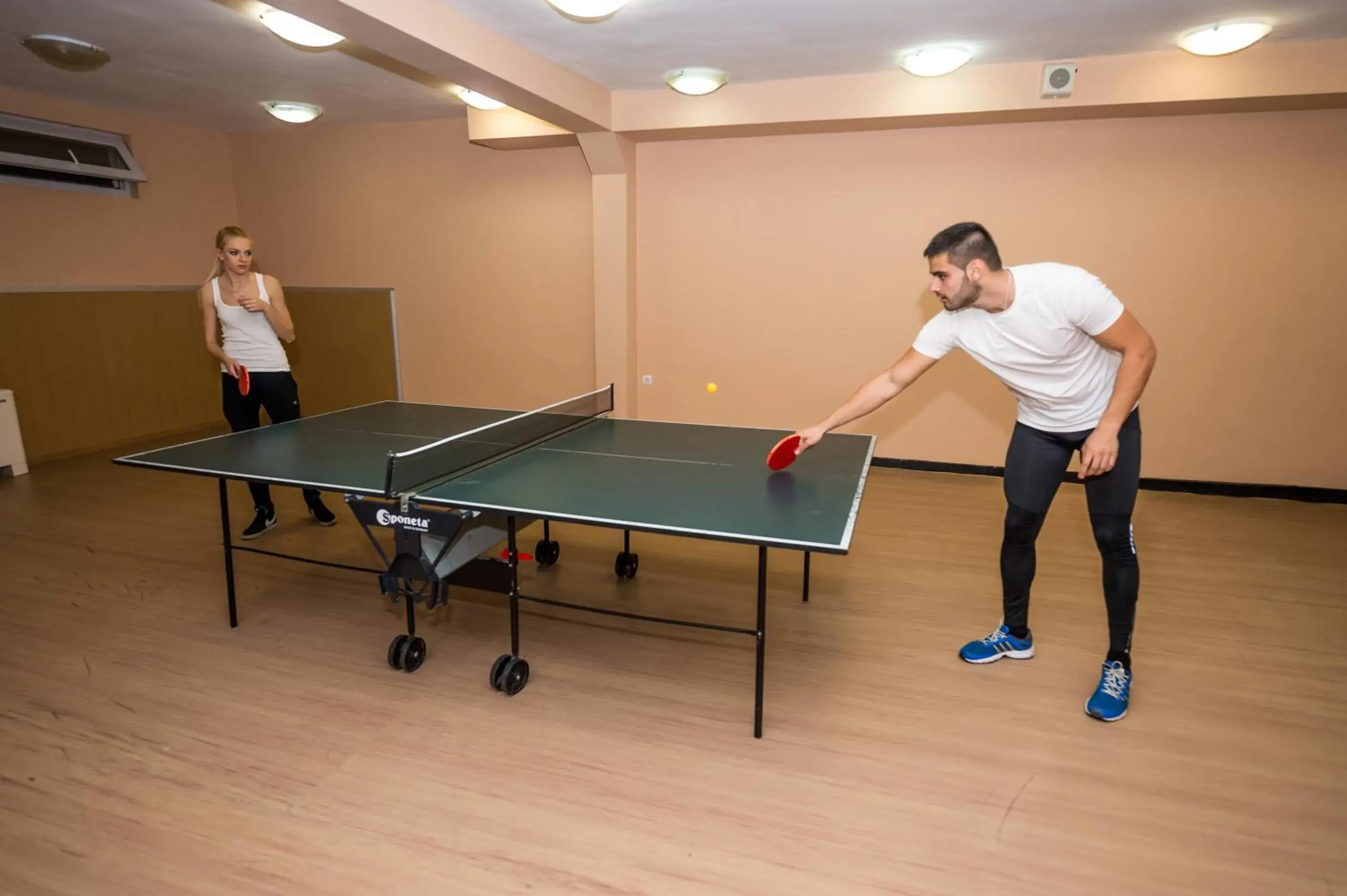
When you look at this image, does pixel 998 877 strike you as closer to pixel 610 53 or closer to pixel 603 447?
pixel 603 447

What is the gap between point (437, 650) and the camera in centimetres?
289

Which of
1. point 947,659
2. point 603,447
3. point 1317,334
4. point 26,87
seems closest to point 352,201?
point 26,87

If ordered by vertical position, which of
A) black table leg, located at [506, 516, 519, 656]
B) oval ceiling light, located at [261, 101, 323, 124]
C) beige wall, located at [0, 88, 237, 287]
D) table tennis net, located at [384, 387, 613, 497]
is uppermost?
oval ceiling light, located at [261, 101, 323, 124]

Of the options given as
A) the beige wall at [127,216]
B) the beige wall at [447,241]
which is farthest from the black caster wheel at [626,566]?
the beige wall at [127,216]

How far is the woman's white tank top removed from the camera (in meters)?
3.71

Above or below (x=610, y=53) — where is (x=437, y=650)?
below

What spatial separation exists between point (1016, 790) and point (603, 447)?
6.14ft

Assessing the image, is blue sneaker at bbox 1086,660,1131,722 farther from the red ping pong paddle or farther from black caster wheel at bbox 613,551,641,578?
black caster wheel at bbox 613,551,641,578

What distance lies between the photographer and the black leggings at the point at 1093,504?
7.72 feet

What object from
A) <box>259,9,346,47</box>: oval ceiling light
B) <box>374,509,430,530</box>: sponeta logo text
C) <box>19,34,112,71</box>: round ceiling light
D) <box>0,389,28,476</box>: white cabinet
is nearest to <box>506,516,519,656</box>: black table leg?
<box>374,509,430,530</box>: sponeta logo text

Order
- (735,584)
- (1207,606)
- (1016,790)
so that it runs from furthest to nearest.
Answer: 1. (735,584)
2. (1207,606)
3. (1016,790)

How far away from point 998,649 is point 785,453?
113 centimetres

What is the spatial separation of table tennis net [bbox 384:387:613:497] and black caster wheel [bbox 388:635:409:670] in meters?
0.64

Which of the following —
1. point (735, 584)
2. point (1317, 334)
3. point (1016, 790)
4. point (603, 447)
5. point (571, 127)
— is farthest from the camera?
point (571, 127)
